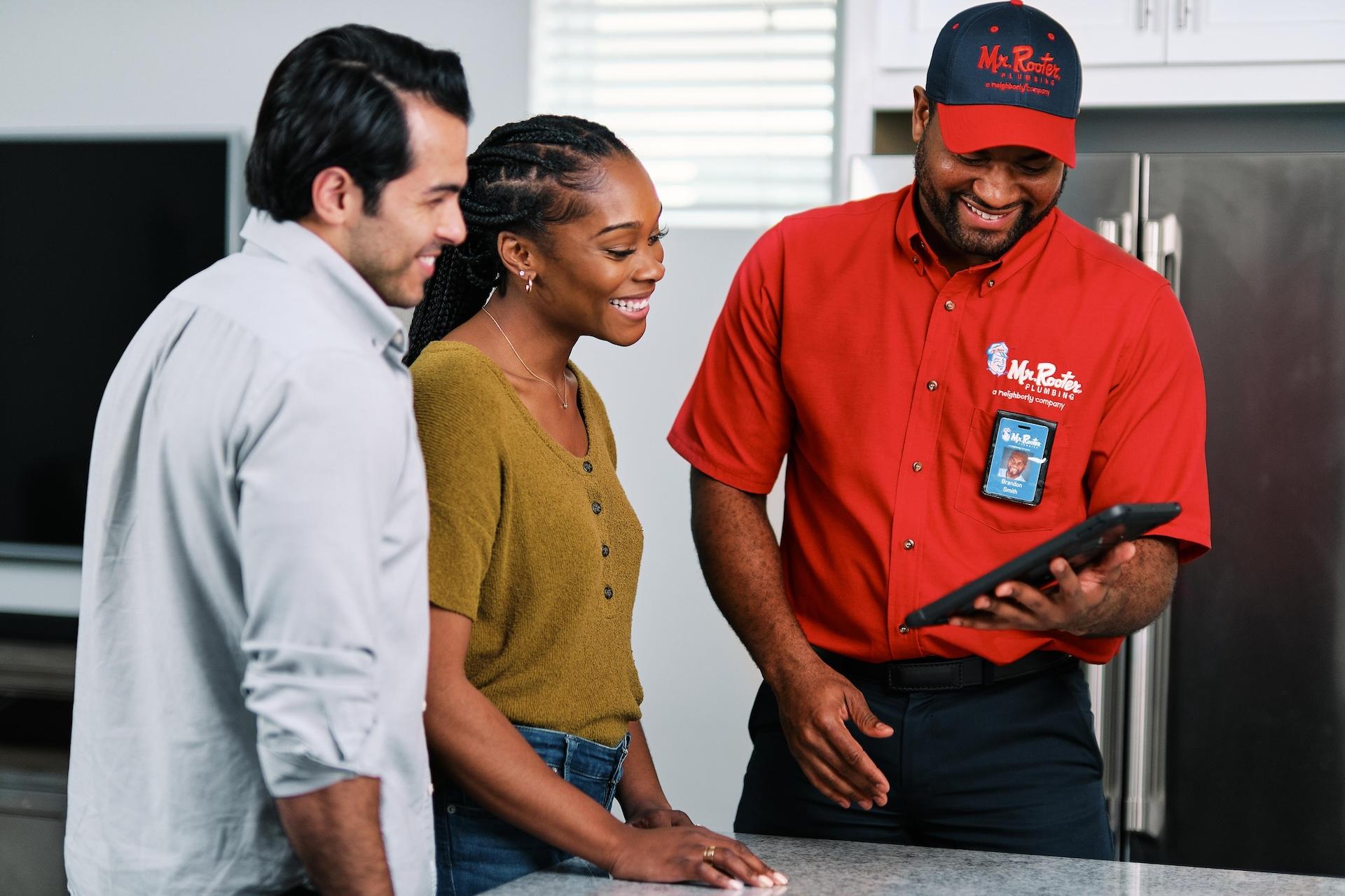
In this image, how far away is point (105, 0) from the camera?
11.2ft

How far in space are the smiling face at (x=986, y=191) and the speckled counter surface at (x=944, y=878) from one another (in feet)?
2.36

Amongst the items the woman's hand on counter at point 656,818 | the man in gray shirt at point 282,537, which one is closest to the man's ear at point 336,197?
the man in gray shirt at point 282,537

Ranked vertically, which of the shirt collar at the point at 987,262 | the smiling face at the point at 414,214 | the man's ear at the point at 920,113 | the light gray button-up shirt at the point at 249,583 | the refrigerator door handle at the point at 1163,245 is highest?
the man's ear at the point at 920,113

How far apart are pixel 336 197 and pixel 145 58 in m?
2.84

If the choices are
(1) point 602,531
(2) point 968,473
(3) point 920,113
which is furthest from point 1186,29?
(1) point 602,531

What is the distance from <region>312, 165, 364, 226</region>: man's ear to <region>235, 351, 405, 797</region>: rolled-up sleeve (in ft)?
0.40

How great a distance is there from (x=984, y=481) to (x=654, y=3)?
1.60 metres

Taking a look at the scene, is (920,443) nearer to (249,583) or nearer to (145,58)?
(249,583)

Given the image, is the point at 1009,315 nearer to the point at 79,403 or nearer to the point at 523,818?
the point at 523,818

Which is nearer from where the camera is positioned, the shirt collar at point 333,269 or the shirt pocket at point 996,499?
the shirt collar at point 333,269

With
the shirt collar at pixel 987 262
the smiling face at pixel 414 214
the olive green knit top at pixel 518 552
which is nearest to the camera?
the smiling face at pixel 414 214

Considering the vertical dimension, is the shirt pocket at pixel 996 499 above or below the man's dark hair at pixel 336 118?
below

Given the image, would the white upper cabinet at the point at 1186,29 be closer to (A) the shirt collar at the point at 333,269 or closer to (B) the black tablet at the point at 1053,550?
(B) the black tablet at the point at 1053,550

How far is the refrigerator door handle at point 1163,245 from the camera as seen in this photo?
220cm
